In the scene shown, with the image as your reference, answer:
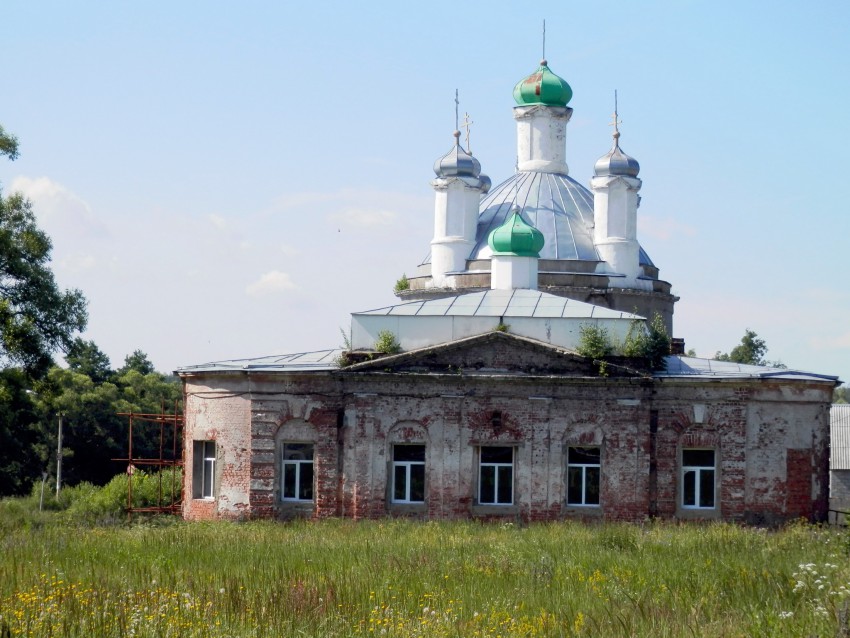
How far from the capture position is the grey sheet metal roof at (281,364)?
28281 mm

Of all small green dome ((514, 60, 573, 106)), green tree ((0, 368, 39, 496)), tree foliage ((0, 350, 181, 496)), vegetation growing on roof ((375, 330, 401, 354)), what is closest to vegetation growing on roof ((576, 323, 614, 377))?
vegetation growing on roof ((375, 330, 401, 354))

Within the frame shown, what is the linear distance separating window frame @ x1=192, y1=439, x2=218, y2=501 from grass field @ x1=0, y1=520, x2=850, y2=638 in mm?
5954

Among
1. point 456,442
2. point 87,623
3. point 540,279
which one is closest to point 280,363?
point 456,442

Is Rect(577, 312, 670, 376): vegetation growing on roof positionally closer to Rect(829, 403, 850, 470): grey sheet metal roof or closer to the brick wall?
the brick wall

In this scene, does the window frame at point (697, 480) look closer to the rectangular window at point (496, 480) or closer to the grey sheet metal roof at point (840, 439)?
the rectangular window at point (496, 480)

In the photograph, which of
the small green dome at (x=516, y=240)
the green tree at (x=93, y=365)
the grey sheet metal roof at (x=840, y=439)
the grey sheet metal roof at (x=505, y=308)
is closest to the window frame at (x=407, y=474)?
the grey sheet metal roof at (x=505, y=308)

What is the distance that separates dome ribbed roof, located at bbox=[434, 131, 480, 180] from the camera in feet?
121

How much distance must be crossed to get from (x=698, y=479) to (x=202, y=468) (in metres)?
10.7

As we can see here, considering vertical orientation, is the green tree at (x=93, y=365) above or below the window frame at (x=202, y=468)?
above

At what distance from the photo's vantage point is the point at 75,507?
38906 millimetres

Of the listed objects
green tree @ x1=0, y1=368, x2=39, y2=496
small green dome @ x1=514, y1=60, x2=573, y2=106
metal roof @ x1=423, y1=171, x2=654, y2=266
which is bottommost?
green tree @ x1=0, y1=368, x2=39, y2=496

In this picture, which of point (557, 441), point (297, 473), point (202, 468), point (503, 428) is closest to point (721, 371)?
point (557, 441)

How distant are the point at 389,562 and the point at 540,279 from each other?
57.2ft

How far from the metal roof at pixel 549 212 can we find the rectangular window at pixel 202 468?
33.9ft
